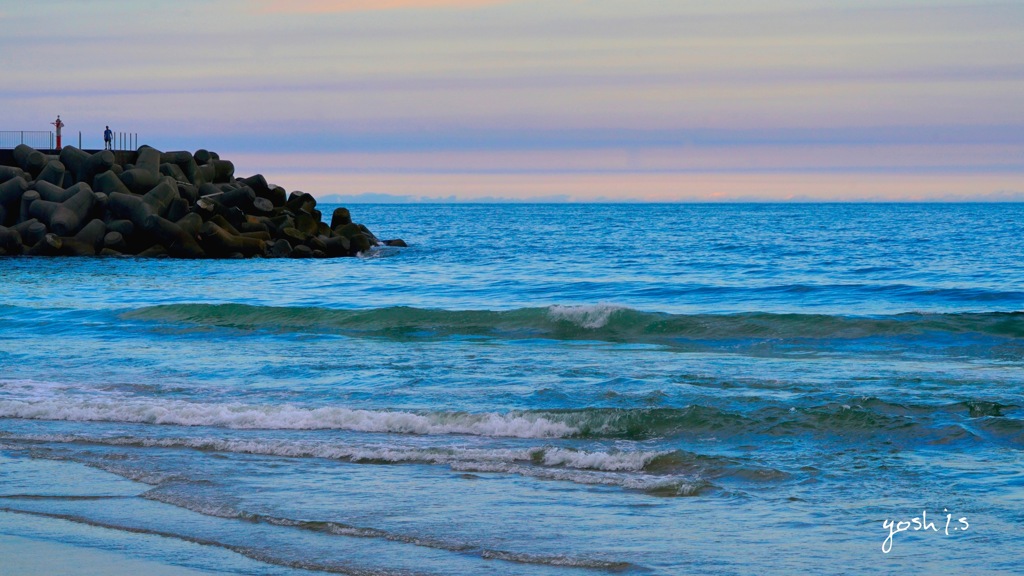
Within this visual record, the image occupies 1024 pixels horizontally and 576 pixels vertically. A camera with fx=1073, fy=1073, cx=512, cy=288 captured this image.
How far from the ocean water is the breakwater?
45.6 ft

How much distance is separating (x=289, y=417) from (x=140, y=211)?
2660 cm

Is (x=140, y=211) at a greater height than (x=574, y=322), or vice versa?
(x=140, y=211)

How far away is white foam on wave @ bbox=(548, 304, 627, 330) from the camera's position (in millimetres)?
18188

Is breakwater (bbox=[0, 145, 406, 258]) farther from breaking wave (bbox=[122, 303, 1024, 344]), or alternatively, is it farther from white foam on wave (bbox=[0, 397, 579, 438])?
white foam on wave (bbox=[0, 397, 579, 438])

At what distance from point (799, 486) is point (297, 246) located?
103ft

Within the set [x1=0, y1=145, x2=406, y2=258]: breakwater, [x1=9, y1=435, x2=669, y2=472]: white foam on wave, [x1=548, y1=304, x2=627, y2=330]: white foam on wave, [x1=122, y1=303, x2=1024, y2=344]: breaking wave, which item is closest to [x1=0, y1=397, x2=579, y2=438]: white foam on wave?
[x1=9, y1=435, x2=669, y2=472]: white foam on wave

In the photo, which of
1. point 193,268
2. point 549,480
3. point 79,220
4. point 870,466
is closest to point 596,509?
point 549,480

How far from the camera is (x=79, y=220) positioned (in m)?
34.4

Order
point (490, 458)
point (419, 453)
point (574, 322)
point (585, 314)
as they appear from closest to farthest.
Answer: point (490, 458) < point (419, 453) < point (574, 322) < point (585, 314)

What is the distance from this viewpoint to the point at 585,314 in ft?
61.0

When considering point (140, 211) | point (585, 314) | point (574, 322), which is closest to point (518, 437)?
point (574, 322)

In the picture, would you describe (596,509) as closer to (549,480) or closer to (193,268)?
(549,480)

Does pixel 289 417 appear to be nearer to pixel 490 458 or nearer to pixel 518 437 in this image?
pixel 518 437

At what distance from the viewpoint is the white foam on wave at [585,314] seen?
18.2m
